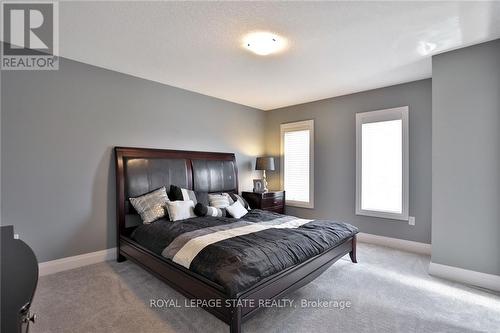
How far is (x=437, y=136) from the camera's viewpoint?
289 cm

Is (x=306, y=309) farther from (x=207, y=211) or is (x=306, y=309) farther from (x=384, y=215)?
(x=384, y=215)

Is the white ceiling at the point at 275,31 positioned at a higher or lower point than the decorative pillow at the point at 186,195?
higher

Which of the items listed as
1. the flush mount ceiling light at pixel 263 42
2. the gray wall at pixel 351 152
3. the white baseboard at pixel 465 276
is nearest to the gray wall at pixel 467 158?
the white baseboard at pixel 465 276

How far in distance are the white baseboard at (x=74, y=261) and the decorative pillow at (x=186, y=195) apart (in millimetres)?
1110

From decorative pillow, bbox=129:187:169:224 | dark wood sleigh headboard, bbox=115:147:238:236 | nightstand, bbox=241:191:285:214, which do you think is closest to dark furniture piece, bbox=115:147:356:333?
dark wood sleigh headboard, bbox=115:147:238:236

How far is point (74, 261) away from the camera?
3.02m

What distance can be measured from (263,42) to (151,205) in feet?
8.10

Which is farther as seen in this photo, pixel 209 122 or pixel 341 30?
pixel 209 122

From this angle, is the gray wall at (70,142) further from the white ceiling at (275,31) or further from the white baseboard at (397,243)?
the white baseboard at (397,243)

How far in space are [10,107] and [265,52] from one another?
9.51 feet

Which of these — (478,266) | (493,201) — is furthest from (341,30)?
(478,266)

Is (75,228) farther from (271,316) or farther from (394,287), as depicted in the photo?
(394,287)

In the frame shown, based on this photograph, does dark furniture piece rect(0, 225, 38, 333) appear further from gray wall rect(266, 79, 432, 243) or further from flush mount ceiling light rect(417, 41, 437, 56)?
gray wall rect(266, 79, 432, 243)

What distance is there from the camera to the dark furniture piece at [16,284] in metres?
0.78
